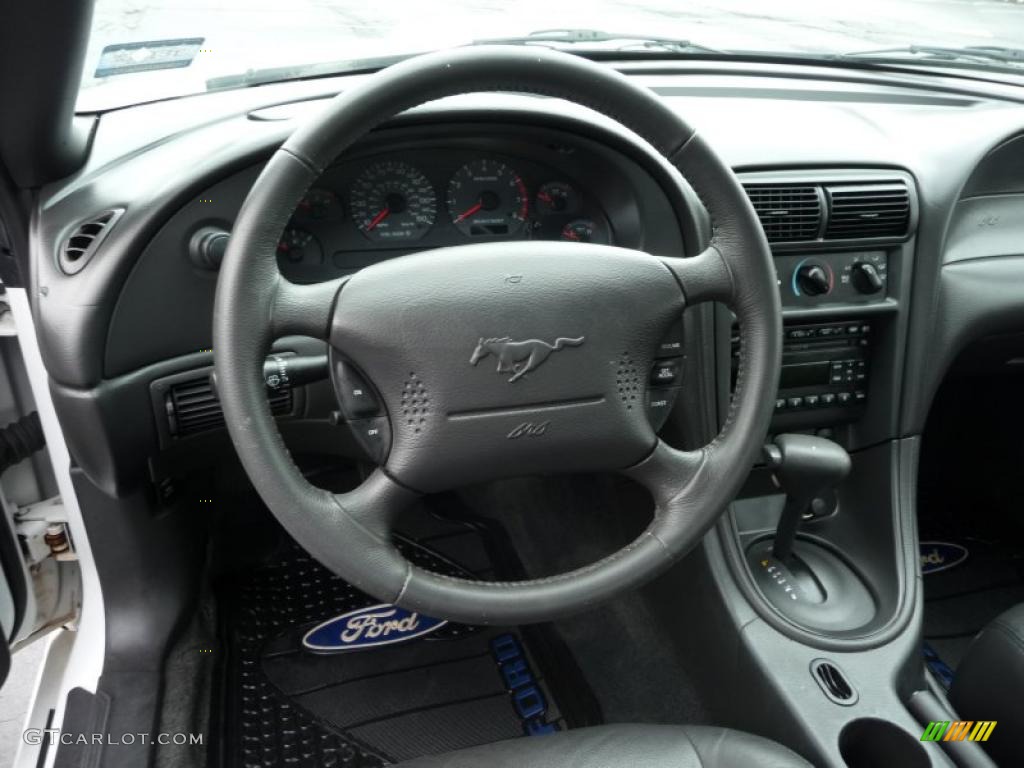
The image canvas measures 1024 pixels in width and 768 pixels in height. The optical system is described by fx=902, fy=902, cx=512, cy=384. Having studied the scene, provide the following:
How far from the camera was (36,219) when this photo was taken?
1309mm

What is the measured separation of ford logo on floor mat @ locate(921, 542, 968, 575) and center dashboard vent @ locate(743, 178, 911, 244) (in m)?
0.99

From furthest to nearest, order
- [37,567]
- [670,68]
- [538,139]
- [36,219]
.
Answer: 1. [670,68]
2. [37,567]
3. [538,139]
4. [36,219]

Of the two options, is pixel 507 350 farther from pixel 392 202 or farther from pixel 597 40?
pixel 597 40

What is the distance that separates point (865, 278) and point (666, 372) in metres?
0.63

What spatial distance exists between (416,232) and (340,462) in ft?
1.80

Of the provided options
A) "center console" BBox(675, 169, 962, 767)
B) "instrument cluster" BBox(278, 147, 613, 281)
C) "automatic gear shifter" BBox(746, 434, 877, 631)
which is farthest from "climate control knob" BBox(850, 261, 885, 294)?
"instrument cluster" BBox(278, 147, 613, 281)

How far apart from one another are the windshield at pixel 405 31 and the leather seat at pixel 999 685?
131 cm

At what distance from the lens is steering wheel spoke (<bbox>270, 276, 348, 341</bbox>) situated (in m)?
1.03

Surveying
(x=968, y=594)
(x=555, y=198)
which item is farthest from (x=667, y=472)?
(x=968, y=594)

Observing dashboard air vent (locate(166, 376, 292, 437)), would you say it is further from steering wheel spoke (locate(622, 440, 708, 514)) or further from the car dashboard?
steering wheel spoke (locate(622, 440, 708, 514))

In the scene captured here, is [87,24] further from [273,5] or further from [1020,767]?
[1020,767]

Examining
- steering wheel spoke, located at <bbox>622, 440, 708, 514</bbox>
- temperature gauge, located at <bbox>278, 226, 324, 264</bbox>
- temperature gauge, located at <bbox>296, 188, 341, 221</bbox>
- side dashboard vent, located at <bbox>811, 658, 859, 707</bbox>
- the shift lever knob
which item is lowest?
side dashboard vent, located at <bbox>811, 658, 859, 707</bbox>

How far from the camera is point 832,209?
1.63 m

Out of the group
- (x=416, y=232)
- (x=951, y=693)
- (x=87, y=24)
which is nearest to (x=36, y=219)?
(x=87, y=24)
